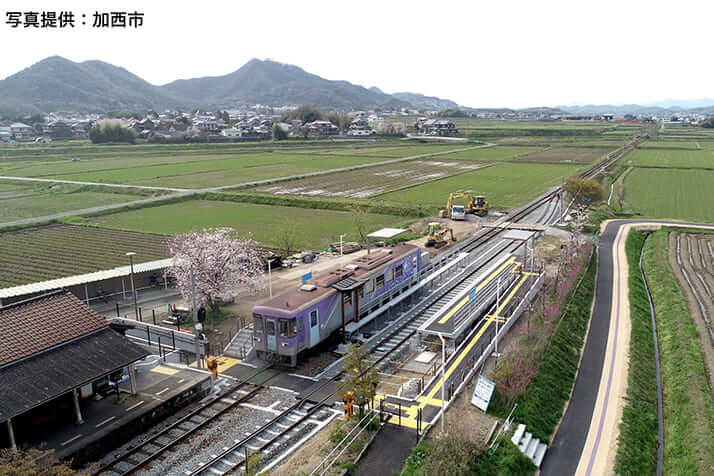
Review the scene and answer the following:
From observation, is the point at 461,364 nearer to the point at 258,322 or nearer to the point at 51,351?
the point at 258,322

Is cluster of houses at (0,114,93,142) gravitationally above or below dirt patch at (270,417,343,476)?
above

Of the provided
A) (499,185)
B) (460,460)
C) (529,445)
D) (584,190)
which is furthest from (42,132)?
(460,460)

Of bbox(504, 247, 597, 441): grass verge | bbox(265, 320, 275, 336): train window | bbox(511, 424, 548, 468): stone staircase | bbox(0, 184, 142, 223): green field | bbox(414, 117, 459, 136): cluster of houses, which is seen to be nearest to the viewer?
bbox(511, 424, 548, 468): stone staircase

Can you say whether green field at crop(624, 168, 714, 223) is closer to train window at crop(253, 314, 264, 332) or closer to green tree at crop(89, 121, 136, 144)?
train window at crop(253, 314, 264, 332)

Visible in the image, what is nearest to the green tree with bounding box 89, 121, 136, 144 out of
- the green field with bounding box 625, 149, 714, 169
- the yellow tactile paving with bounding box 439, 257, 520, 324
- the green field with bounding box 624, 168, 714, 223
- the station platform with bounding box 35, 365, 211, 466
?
the green field with bounding box 624, 168, 714, 223

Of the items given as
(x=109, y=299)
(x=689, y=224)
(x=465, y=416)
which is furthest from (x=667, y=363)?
(x=689, y=224)

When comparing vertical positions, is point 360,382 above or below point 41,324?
below
